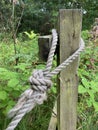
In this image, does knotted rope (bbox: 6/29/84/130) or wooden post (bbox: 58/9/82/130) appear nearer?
knotted rope (bbox: 6/29/84/130)

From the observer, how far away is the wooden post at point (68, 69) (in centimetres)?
147

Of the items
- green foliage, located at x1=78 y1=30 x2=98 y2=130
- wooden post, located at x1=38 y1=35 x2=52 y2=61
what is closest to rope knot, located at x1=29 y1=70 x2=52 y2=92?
wooden post, located at x1=38 y1=35 x2=52 y2=61

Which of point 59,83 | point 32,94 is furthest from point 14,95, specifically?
point 32,94

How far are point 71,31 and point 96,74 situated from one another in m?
0.96

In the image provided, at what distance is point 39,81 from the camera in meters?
1.13

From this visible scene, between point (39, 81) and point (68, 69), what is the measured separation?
44 centimetres

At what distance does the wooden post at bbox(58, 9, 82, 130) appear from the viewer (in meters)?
1.47

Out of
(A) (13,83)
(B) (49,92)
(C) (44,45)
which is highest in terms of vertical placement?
(C) (44,45)

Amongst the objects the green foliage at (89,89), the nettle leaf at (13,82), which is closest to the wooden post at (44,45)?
the nettle leaf at (13,82)

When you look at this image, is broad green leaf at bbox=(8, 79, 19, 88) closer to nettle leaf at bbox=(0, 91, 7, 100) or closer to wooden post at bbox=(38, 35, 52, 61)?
nettle leaf at bbox=(0, 91, 7, 100)

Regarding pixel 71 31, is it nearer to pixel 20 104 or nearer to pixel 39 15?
pixel 20 104

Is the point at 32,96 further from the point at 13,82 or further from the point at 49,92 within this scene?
the point at 49,92

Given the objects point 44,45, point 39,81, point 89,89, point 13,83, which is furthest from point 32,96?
point 89,89

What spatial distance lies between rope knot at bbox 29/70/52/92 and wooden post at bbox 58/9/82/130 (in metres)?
0.36
